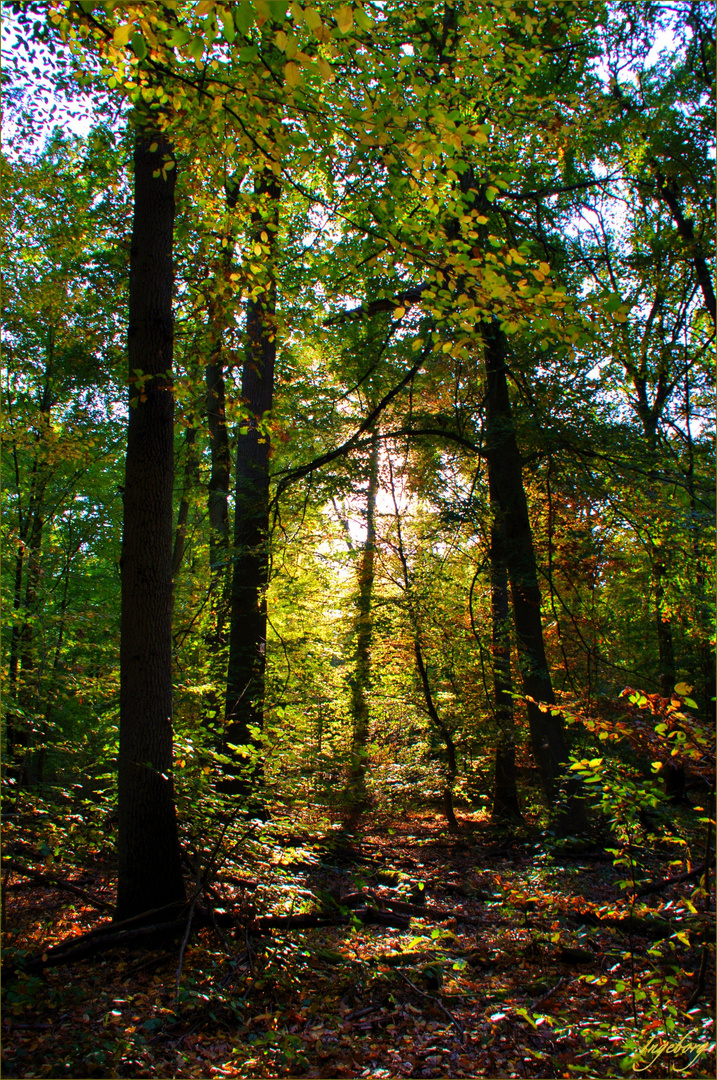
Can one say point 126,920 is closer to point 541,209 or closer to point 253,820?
point 253,820

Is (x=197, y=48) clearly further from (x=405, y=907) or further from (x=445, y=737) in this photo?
(x=445, y=737)

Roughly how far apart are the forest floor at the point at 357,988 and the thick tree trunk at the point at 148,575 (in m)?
0.44

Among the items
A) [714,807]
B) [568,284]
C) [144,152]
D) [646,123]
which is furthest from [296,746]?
[646,123]

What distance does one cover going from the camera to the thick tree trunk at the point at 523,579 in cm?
715

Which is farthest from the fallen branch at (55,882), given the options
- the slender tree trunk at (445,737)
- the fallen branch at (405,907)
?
the slender tree trunk at (445,737)

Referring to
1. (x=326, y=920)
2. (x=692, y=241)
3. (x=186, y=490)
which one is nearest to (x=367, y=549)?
(x=186, y=490)

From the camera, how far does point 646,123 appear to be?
23.3 ft

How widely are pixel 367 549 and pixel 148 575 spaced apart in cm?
545

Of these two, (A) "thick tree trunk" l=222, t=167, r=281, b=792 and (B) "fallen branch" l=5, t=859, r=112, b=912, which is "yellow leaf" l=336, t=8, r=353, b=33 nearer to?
(A) "thick tree trunk" l=222, t=167, r=281, b=792

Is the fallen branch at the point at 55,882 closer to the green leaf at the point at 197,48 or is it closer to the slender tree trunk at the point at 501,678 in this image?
the green leaf at the point at 197,48

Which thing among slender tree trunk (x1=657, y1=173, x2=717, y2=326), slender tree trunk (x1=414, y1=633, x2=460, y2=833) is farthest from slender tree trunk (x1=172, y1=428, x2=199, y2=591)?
slender tree trunk (x1=657, y1=173, x2=717, y2=326)

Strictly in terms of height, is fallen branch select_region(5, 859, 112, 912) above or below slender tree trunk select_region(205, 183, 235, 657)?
below

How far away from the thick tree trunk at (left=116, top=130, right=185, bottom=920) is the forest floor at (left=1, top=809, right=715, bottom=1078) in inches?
17.4

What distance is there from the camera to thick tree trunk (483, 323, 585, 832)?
7152 millimetres
